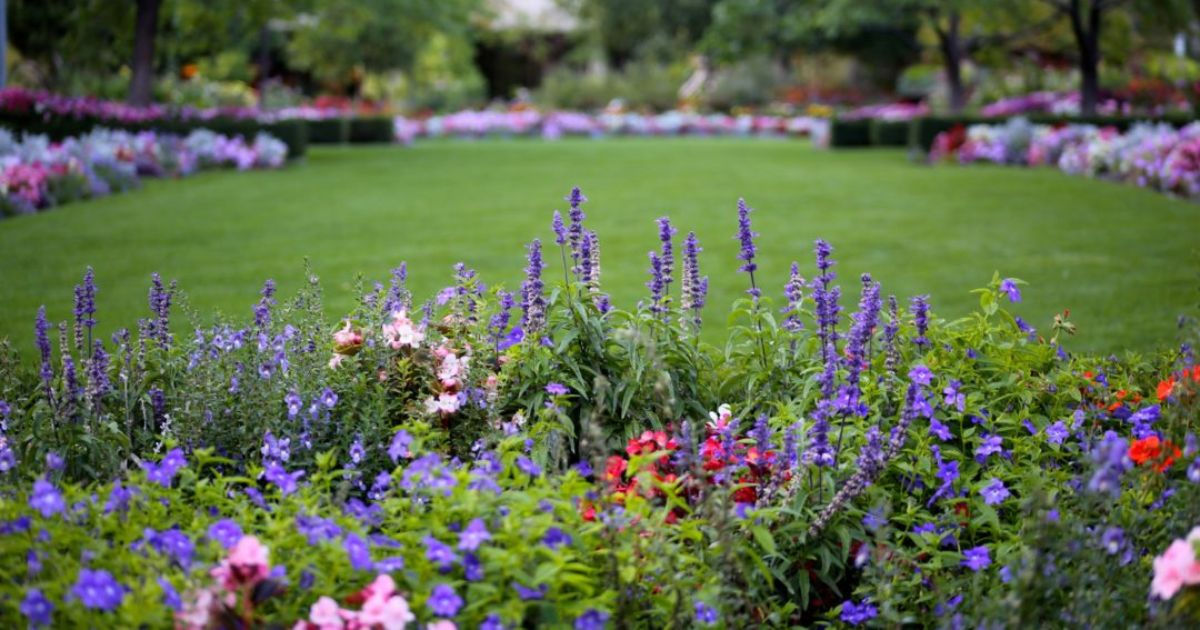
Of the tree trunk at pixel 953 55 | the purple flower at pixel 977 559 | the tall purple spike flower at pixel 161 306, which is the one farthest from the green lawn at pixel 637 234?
the tree trunk at pixel 953 55

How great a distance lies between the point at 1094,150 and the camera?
1486 cm

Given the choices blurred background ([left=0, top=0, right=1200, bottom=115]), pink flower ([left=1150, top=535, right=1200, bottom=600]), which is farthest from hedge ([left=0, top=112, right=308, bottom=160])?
pink flower ([left=1150, top=535, right=1200, bottom=600])

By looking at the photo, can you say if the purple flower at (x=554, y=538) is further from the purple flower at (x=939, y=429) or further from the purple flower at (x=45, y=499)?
the purple flower at (x=939, y=429)

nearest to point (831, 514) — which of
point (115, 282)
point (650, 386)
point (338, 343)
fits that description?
point (650, 386)

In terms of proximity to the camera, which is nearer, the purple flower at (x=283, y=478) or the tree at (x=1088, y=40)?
the purple flower at (x=283, y=478)

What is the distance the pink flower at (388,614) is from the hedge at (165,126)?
1242 centimetres

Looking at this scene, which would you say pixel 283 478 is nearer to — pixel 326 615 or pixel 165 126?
pixel 326 615

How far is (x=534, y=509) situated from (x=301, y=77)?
45.4 metres

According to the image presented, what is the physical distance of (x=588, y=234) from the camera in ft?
12.5

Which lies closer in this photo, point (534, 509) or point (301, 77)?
point (534, 509)

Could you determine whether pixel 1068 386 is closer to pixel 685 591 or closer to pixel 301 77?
pixel 685 591

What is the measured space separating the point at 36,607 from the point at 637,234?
8.38 meters

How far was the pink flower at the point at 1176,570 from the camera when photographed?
224 centimetres

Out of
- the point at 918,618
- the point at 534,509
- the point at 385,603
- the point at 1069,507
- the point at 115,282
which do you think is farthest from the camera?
the point at 115,282
